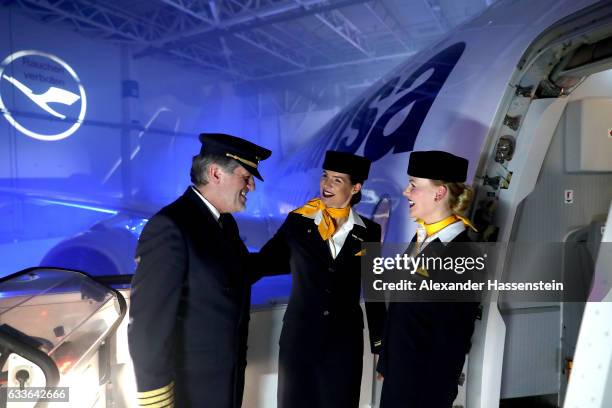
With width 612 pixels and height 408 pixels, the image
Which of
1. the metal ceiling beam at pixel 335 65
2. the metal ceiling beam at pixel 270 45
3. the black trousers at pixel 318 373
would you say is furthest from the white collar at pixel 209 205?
the metal ceiling beam at pixel 335 65

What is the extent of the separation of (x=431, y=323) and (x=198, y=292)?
732mm

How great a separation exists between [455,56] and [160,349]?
7.75ft

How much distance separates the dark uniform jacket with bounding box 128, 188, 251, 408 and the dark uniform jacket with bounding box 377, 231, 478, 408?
52 cm

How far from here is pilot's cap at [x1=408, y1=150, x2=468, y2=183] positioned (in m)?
1.37

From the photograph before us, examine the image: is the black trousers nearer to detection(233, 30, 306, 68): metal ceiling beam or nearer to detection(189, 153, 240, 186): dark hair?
detection(189, 153, 240, 186): dark hair

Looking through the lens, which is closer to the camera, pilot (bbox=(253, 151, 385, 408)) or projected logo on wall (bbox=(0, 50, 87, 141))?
pilot (bbox=(253, 151, 385, 408))

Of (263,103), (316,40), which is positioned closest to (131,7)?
(263,103)

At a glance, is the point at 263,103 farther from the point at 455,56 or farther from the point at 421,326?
the point at 421,326

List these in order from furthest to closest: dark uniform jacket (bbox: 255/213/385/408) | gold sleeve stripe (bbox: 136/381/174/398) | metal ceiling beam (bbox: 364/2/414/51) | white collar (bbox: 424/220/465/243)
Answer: metal ceiling beam (bbox: 364/2/414/51)
dark uniform jacket (bbox: 255/213/385/408)
white collar (bbox: 424/220/465/243)
gold sleeve stripe (bbox: 136/381/174/398)

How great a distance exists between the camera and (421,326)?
1.27 metres

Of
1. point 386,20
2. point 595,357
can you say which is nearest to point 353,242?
point 595,357

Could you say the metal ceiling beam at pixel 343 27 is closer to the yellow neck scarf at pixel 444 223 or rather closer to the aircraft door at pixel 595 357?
the yellow neck scarf at pixel 444 223

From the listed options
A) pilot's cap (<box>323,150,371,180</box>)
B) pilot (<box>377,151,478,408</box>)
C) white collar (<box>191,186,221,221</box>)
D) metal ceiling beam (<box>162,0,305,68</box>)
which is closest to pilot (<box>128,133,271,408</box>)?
white collar (<box>191,186,221,221</box>)

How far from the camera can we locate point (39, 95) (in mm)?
5531
